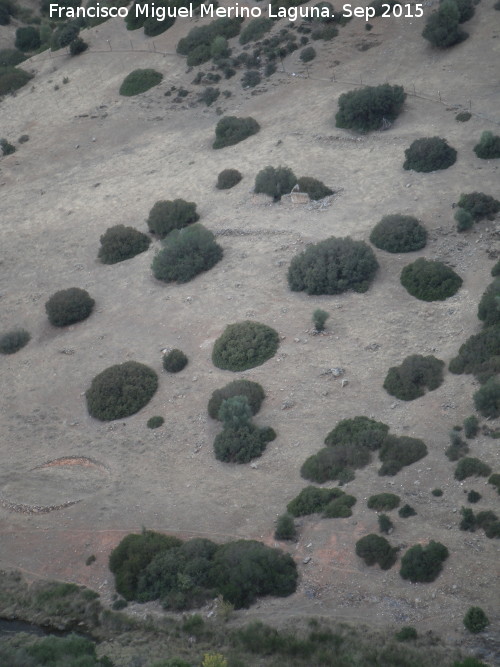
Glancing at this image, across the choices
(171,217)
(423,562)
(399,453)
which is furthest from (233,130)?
(423,562)

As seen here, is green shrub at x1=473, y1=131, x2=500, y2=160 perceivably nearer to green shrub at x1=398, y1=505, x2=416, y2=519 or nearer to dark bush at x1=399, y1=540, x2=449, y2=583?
green shrub at x1=398, y1=505, x2=416, y2=519

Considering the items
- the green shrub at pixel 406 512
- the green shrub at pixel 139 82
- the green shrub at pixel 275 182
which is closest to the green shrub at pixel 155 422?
the green shrub at pixel 406 512

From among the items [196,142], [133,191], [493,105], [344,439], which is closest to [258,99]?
[196,142]

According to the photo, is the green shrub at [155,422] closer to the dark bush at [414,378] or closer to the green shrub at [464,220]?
the dark bush at [414,378]

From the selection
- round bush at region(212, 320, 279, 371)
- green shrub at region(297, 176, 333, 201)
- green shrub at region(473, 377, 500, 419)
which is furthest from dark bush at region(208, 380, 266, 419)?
green shrub at region(297, 176, 333, 201)

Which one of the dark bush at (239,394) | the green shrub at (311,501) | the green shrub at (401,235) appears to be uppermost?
the green shrub at (401,235)
